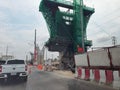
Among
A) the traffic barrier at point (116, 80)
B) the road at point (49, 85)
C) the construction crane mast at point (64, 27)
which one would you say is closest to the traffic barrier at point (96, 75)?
the road at point (49, 85)

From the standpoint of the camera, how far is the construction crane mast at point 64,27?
62.9 m

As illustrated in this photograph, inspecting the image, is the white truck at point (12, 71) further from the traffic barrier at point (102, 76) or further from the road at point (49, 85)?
the traffic barrier at point (102, 76)

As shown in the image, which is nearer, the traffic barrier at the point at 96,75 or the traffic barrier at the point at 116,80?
the traffic barrier at the point at 116,80

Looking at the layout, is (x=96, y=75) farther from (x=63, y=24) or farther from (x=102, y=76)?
(x=63, y=24)

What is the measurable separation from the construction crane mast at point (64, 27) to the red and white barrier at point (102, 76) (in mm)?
40936

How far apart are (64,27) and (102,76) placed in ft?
161

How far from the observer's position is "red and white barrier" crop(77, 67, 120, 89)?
47.5ft

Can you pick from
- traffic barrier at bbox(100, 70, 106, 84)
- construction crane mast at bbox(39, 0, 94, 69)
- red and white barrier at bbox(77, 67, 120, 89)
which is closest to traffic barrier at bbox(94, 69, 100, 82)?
red and white barrier at bbox(77, 67, 120, 89)

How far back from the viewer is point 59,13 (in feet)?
210

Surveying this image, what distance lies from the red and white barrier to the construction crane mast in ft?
134

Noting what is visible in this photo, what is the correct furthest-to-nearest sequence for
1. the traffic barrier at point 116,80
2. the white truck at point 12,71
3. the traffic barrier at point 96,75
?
the white truck at point 12,71 → the traffic barrier at point 96,75 → the traffic barrier at point 116,80

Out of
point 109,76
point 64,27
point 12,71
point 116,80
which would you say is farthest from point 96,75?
point 64,27

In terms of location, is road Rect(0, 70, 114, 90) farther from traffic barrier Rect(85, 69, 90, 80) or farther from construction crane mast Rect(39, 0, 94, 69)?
construction crane mast Rect(39, 0, 94, 69)

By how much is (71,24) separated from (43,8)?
10.1 m
